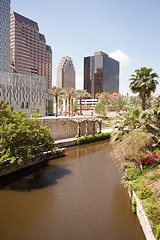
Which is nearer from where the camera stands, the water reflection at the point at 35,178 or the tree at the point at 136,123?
the water reflection at the point at 35,178

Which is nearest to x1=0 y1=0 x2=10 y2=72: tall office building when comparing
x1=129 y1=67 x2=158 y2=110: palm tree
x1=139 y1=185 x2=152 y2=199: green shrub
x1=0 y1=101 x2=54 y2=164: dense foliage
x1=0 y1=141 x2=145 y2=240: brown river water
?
x1=129 y1=67 x2=158 y2=110: palm tree

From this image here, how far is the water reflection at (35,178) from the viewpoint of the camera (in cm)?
1555

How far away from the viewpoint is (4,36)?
106500 mm

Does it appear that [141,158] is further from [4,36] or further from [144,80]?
[4,36]

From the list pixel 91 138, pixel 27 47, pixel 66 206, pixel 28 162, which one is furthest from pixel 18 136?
pixel 27 47

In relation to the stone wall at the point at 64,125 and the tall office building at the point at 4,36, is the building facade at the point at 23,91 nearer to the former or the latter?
the stone wall at the point at 64,125

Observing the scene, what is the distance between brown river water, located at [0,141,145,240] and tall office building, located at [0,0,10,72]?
10067 centimetres

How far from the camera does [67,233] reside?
32.0ft

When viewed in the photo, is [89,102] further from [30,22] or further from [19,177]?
[19,177]

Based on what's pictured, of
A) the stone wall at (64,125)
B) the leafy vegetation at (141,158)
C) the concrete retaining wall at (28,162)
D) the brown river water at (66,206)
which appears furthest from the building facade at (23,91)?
the leafy vegetation at (141,158)

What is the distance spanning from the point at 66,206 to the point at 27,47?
15021 centimetres

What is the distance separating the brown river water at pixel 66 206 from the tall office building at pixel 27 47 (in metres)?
118

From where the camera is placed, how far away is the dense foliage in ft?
55.4

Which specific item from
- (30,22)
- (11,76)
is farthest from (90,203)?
(30,22)
